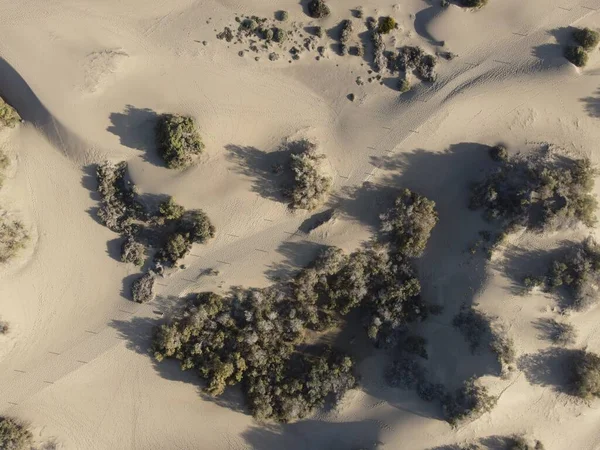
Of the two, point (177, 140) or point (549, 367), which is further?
point (549, 367)

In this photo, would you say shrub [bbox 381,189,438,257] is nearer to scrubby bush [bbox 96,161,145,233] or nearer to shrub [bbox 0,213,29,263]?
scrubby bush [bbox 96,161,145,233]

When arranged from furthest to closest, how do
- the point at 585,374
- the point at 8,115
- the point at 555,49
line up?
1. the point at 555,49
2. the point at 8,115
3. the point at 585,374

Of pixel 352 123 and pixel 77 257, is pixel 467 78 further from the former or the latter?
pixel 77 257

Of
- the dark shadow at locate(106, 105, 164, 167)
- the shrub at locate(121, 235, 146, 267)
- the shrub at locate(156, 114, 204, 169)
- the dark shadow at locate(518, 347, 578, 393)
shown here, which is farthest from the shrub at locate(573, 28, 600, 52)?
the shrub at locate(121, 235, 146, 267)

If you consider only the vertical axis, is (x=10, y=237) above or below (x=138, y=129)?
below

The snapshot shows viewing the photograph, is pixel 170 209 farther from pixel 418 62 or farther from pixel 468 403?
pixel 468 403

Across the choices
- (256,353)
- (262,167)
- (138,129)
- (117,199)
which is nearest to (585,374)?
(256,353)

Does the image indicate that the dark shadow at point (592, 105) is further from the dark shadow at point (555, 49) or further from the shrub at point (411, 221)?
the shrub at point (411, 221)

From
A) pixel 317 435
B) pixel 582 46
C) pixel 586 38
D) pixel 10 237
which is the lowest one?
pixel 317 435
